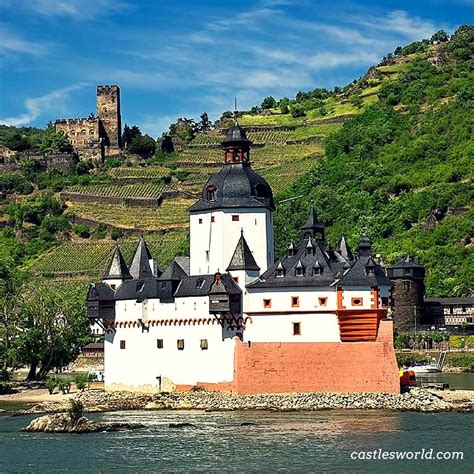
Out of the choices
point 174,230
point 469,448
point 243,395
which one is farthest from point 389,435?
point 174,230

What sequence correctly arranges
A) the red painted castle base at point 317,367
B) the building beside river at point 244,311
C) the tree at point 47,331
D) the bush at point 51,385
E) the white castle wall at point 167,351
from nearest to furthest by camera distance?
the red painted castle base at point 317,367
the building beside river at point 244,311
the white castle wall at point 167,351
the bush at point 51,385
the tree at point 47,331

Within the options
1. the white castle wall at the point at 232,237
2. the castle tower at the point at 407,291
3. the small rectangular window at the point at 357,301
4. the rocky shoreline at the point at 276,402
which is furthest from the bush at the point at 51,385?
the castle tower at the point at 407,291

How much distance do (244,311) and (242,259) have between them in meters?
3.00

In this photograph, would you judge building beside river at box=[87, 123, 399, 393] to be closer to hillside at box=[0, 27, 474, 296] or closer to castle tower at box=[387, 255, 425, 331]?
castle tower at box=[387, 255, 425, 331]

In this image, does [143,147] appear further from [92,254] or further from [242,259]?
[242,259]

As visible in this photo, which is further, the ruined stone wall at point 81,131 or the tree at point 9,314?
the ruined stone wall at point 81,131

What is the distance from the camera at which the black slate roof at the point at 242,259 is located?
72875 millimetres

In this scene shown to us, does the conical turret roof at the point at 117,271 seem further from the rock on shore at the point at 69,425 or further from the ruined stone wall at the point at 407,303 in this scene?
the ruined stone wall at the point at 407,303

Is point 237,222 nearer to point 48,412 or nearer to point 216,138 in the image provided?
point 48,412

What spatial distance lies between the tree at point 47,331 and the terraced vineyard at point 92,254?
1827 inches

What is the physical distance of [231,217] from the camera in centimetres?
7519

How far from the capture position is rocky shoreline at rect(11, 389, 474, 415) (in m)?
67.0

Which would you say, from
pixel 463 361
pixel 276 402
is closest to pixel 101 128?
pixel 463 361

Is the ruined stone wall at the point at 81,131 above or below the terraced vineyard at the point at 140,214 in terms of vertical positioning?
above
